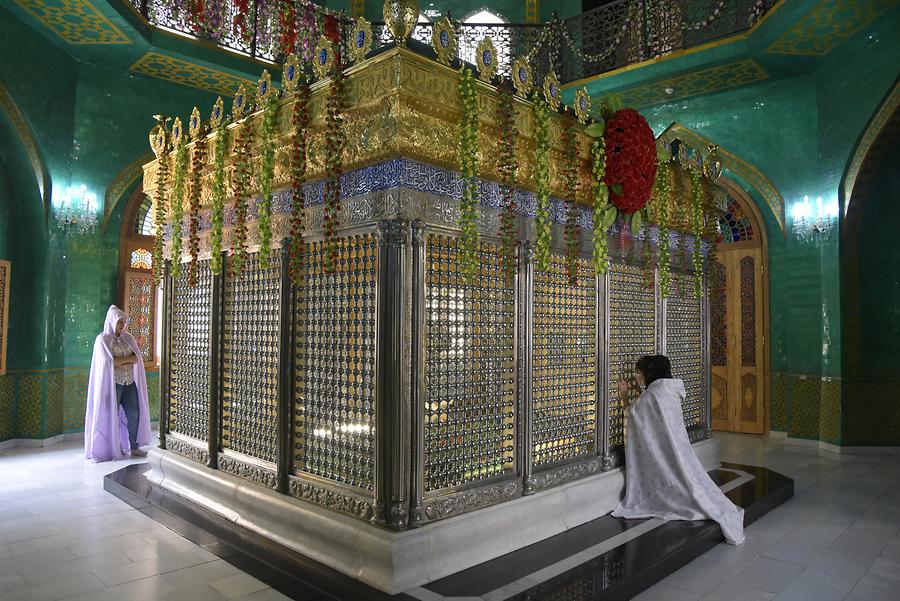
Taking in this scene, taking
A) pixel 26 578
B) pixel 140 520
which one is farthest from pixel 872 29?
pixel 26 578

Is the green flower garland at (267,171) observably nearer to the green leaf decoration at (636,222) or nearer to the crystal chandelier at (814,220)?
the green leaf decoration at (636,222)

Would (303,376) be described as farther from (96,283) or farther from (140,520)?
(96,283)

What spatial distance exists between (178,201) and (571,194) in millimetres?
2980

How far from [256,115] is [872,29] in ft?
22.8

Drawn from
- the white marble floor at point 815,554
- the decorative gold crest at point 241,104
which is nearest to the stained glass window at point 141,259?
the decorative gold crest at point 241,104

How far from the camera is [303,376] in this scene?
→ 371cm

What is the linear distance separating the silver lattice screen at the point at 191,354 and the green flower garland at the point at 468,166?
2221 mm

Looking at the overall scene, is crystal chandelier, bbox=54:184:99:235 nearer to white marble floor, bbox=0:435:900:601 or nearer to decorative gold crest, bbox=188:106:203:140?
white marble floor, bbox=0:435:900:601

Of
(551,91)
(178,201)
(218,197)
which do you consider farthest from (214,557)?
(551,91)

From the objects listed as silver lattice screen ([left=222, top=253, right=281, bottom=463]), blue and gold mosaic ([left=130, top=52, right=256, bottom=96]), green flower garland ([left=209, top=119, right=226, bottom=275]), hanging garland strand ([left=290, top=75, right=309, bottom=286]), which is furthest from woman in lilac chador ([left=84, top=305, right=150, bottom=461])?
hanging garland strand ([left=290, top=75, right=309, bottom=286])

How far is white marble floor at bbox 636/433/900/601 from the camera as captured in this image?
324cm

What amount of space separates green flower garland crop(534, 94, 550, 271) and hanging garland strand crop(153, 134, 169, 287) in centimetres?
301

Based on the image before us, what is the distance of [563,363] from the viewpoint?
4.12m

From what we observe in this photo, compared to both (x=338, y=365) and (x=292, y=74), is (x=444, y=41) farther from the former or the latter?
(x=338, y=365)
